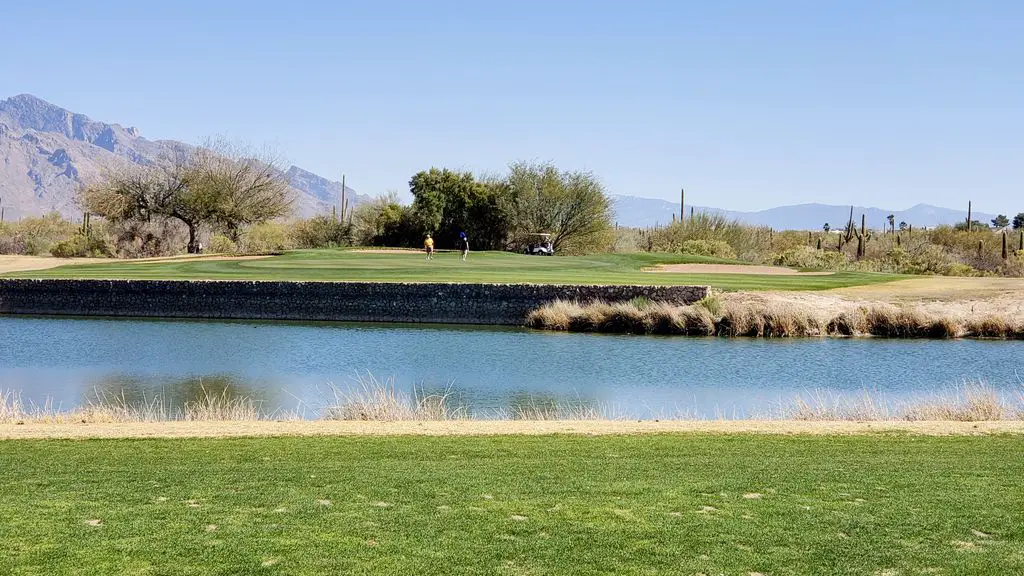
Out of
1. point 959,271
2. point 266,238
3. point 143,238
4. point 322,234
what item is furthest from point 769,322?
point 322,234

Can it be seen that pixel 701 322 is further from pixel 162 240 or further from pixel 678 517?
pixel 162 240

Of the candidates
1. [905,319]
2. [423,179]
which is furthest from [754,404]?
[423,179]

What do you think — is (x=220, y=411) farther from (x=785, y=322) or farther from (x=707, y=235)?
(x=707, y=235)

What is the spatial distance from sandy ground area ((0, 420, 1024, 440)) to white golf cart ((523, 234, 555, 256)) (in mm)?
47794

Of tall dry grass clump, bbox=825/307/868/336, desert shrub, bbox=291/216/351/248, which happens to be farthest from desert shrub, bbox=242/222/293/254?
tall dry grass clump, bbox=825/307/868/336

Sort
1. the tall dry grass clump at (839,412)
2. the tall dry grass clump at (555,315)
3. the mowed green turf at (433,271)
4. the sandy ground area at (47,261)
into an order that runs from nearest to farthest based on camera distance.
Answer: the tall dry grass clump at (839,412)
the tall dry grass clump at (555,315)
the mowed green turf at (433,271)
the sandy ground area at (47,261)

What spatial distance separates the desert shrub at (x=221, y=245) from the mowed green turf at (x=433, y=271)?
997cm

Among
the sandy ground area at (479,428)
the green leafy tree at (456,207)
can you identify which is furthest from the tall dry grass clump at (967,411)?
the green leafy tree at (456,207)

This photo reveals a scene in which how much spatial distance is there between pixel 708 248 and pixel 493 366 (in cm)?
4052

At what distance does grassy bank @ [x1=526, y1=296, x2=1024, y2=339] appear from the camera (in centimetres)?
3516

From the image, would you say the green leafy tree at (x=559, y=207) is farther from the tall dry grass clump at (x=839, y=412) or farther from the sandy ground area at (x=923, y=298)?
the tall dry grass clump at (x=839, y=412)

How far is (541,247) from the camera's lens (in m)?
63.8

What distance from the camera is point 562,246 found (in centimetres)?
6750

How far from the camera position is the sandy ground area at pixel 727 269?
1885 inches
